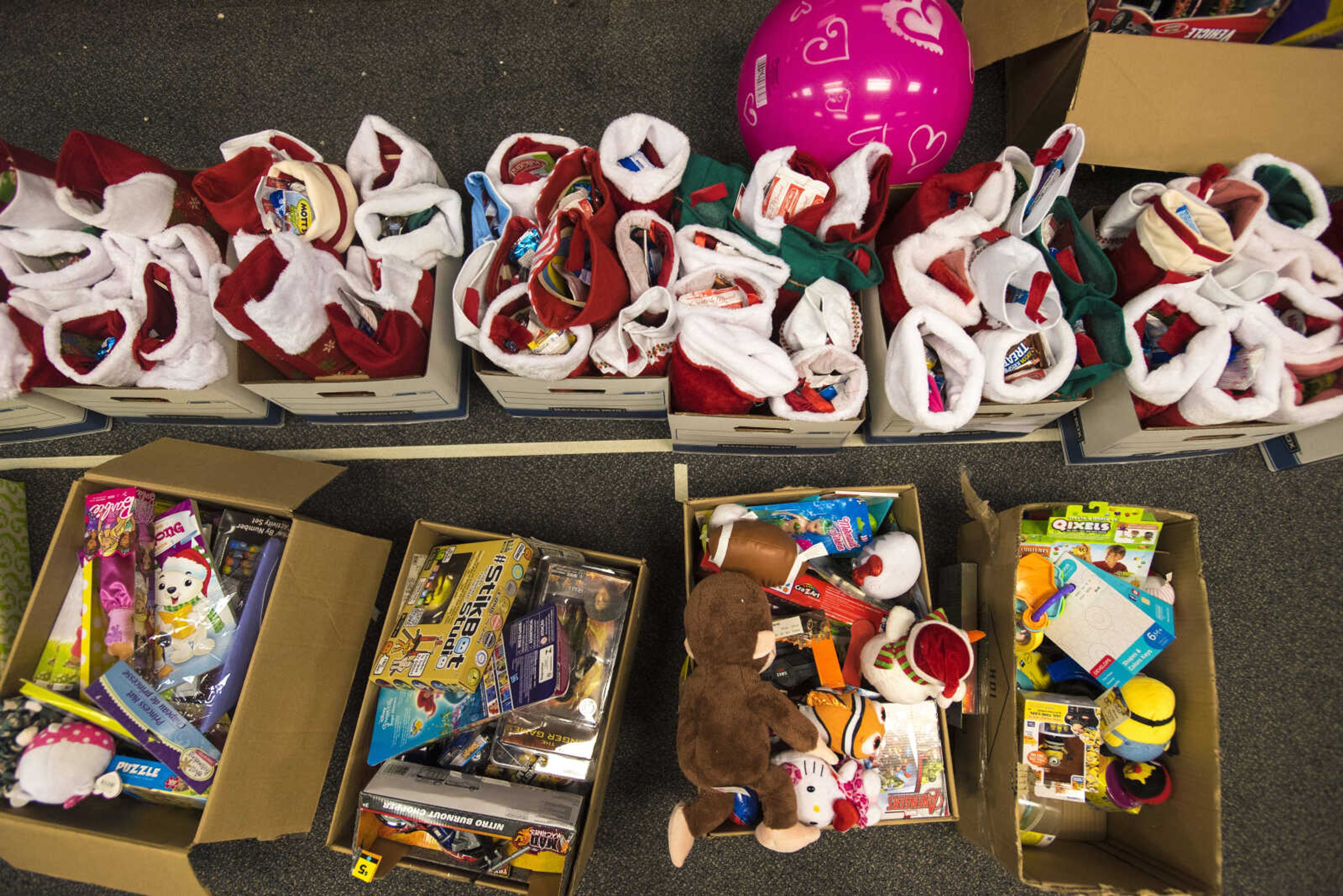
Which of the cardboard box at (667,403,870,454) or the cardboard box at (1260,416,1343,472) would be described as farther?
the cardboard box at (1260,416,1343,472)

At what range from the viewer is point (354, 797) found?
1.10 meters

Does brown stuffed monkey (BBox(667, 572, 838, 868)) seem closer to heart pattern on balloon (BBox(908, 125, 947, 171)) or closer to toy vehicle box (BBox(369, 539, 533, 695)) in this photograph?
toy vehicle box (BBox(369, 539, 533, 695))

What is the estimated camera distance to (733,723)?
0.97 meters

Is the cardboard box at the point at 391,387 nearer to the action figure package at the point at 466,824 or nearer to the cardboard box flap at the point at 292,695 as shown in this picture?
the cardboard box flap at the point at 292,695

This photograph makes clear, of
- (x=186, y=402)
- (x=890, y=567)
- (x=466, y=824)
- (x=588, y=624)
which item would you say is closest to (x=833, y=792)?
(x=890, y=567)

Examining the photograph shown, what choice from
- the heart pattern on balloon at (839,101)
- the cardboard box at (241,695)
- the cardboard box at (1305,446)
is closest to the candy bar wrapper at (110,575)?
the cardboard box at (241,695)

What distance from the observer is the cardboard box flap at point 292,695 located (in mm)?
971

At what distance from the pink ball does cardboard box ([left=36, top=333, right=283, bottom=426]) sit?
3.72 ft

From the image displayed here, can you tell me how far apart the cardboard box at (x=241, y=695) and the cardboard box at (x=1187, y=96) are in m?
1.65

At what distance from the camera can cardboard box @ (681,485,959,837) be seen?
105 cm

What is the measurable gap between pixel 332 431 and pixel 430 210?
0.54 meters

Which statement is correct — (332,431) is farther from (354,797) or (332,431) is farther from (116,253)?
(354,797)

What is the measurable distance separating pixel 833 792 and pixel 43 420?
1735mm

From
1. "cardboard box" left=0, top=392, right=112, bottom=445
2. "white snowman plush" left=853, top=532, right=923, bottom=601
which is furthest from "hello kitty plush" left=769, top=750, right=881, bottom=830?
"cardboard box" left=0, top=392, right=112, bottom=445
